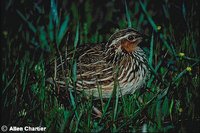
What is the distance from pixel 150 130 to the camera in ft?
10.9

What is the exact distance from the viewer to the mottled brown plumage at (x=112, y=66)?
163 inches

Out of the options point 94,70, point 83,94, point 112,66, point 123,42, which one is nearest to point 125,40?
point 123,42

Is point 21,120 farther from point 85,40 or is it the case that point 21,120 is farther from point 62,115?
point 85,40

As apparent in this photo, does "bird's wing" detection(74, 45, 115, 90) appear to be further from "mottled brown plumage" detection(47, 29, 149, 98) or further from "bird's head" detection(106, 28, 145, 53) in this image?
"bird's head" detection(106, 28, 145, 53)

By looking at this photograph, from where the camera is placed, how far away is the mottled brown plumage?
4.15 metres

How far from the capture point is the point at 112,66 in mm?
4305

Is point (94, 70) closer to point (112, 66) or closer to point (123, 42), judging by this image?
point (112, 66)

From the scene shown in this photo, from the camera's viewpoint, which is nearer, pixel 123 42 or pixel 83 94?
pixel 83 94

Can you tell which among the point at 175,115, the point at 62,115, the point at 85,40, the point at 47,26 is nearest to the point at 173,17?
the point at 85,40

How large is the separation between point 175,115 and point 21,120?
1.32 metres

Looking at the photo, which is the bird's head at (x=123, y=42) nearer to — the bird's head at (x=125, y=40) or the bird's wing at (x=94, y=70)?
the bird's head at (x=125, y=40)

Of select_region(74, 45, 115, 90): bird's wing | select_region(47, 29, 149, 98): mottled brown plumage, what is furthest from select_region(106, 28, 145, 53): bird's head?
select_region(74, 45, 115, 90): bird's wing

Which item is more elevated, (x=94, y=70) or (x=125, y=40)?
(x=125, y=40)

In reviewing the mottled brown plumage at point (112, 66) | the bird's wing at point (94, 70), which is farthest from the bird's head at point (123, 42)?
the bird's wing at point (94, 70)
